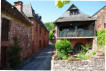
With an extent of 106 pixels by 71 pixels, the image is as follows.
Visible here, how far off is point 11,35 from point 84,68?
5.78 meters

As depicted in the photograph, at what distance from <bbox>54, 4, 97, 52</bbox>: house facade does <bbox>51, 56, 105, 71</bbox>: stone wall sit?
18.6 ft

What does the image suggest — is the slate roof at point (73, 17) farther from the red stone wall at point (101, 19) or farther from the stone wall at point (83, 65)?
the stone wall at point (83, 65)

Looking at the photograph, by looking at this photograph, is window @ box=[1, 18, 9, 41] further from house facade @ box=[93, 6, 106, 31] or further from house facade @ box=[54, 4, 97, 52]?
house facade @ box=[93, 6, 106, 31]

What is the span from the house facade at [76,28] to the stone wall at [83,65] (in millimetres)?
5669

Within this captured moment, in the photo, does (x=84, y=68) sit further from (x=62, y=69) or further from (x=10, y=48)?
(x=10, y=48)

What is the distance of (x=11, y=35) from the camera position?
7281 millimetres

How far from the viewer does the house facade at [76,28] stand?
11148 mm

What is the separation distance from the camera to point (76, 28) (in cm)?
1140

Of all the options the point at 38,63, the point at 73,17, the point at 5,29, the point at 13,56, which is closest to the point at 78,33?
the point at 73,17

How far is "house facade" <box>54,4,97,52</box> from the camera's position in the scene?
11.1m

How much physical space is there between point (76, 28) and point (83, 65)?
640 cm

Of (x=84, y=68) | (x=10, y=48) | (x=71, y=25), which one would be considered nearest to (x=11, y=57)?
(x=10, y=48)

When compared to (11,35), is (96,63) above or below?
below

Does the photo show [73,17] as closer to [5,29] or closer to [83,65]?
[83,65]
